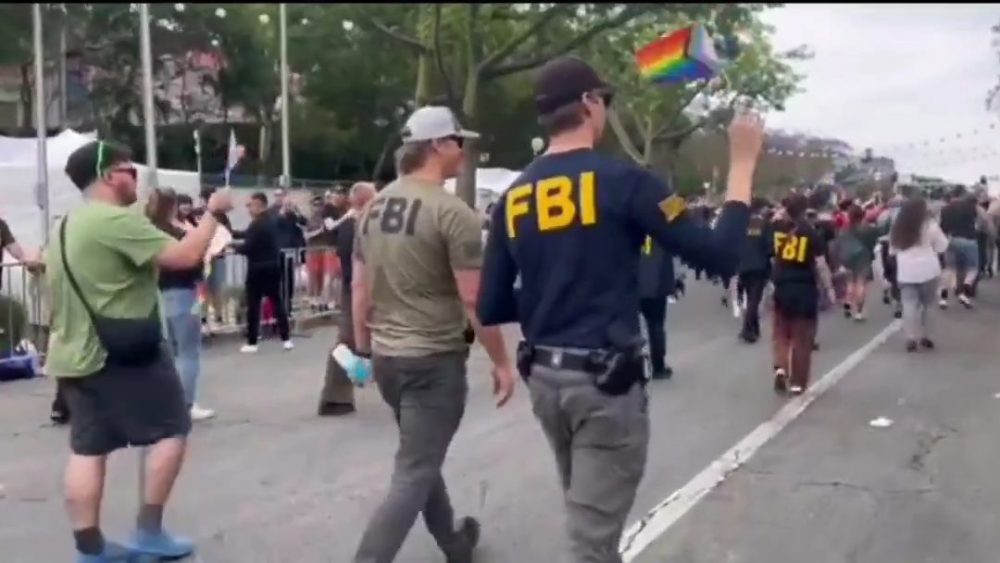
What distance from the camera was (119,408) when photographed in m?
5.85

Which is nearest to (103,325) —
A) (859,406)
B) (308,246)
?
(859,406)

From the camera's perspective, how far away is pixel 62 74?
39094mm

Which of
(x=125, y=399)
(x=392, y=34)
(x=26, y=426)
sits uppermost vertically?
(x=392, y=34)

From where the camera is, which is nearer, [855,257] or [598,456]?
[598,456]

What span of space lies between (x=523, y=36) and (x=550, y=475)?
25369mm

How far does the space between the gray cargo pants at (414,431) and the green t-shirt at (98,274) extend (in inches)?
41.0

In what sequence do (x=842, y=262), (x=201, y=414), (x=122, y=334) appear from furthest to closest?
(x=842, y=262) → (x=201, y=414) → (x=122, y=334)

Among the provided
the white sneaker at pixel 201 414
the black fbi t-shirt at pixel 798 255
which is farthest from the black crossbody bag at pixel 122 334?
the black fbi t-shirt at pixel 798 255

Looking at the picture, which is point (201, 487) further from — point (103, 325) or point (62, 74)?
point (62, 74)

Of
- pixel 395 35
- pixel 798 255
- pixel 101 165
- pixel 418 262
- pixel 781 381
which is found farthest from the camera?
pixel 395 35

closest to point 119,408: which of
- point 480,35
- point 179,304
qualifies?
point 179,304

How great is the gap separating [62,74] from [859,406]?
32297 millimetres

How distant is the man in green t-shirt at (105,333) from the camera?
5770mm

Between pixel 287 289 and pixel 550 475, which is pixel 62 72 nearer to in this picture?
pixel 287 289
